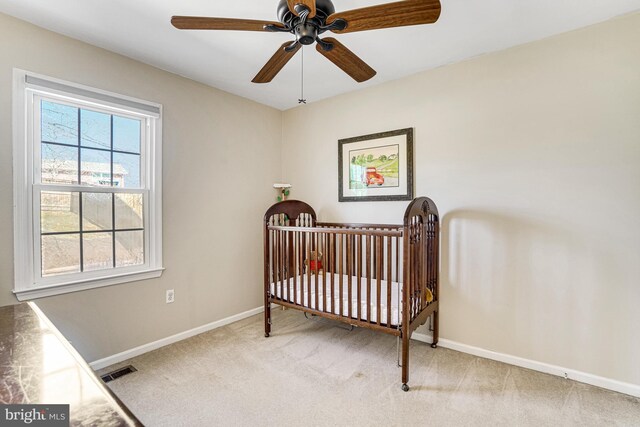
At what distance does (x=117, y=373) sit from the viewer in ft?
7.05

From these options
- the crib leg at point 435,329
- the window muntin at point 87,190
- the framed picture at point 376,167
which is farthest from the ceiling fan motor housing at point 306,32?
the crib leg at point 435,329

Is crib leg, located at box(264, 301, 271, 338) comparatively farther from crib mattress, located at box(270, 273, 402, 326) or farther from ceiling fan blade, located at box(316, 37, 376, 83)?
ceiling fan blade, located at box(316, 37, 376, 83)

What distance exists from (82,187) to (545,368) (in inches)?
141

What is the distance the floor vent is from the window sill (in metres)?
0.63

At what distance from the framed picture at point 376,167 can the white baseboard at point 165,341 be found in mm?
1676

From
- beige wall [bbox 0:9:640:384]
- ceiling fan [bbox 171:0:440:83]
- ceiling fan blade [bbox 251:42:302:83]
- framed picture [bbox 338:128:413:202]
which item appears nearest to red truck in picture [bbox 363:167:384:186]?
framed picture [bbox 338:128:413:202]

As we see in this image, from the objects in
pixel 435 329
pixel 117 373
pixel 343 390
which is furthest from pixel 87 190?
pixel 435 329

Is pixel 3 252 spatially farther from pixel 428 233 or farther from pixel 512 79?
pixel 512 79

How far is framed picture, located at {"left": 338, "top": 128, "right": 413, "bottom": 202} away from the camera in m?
2.76

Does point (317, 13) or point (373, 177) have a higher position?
point (317, 13)

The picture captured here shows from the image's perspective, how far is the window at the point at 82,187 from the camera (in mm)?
1931

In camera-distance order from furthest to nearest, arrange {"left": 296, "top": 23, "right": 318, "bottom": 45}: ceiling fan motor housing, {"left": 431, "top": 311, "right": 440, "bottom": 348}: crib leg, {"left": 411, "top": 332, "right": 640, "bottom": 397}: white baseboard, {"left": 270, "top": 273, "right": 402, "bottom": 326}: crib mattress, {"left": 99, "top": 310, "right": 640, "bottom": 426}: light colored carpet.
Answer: {"left": 431, "top": 311, "right": 440, "bottom": 348}: crib leg
{"left": 270, "top": 273, "right": 402, "bottom": 326}: crib mattress
{"left": 411, "top": 332, "right": 640, "bottom": 397}: white baseboard
{"left": 99, "top": 310, "right": 640, "bottom": 426}: light colored carpet
{"left": 296, "top": 23, "right": 318, "bottom": 45}: ceiling fan motor housing

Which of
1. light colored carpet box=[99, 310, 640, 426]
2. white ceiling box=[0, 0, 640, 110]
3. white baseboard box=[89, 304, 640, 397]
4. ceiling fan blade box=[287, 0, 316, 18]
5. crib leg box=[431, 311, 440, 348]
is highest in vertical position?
white ceiling box=[0, 0, 640, 110]

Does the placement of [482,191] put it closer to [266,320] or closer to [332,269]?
[332,269]
